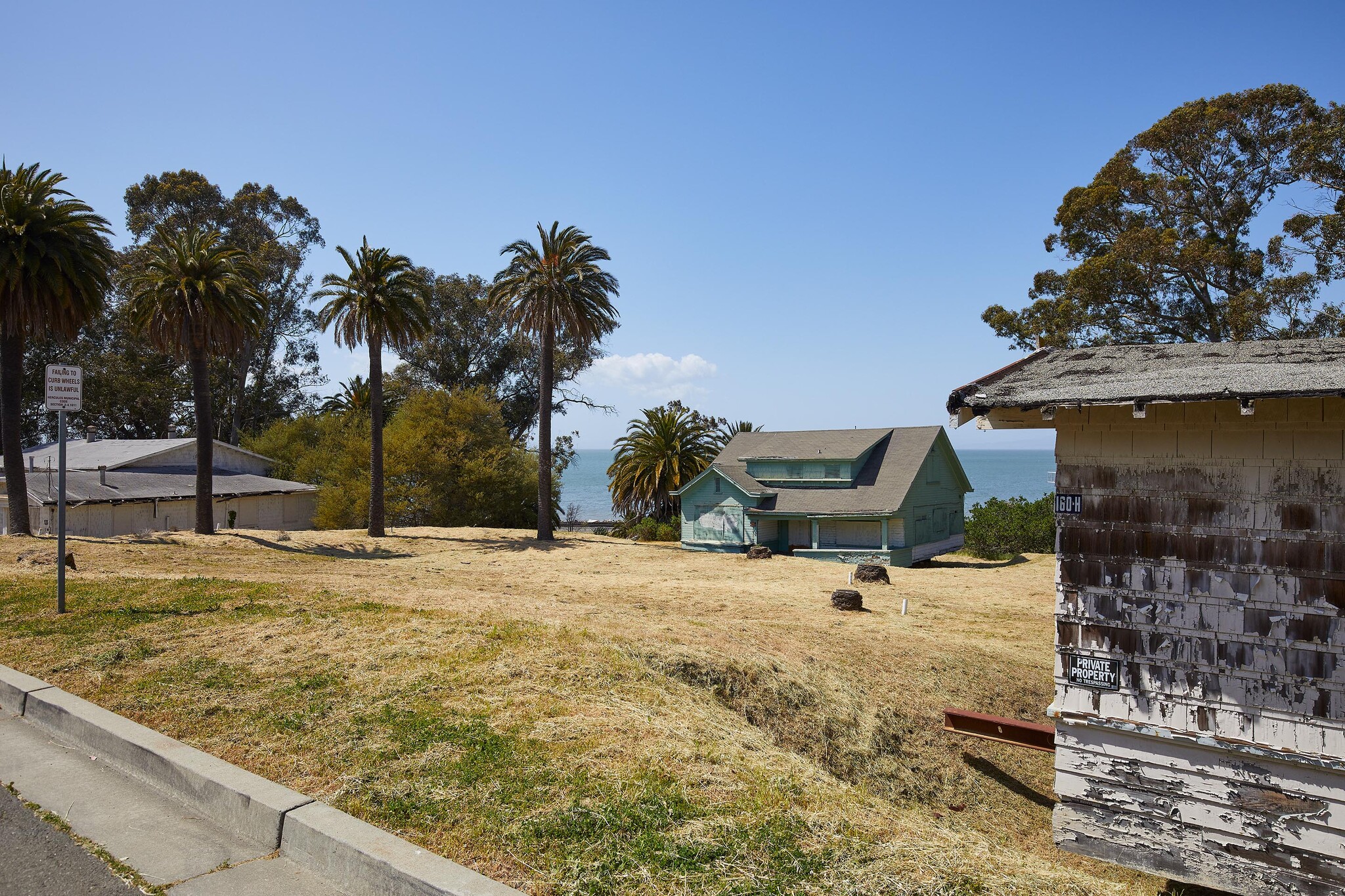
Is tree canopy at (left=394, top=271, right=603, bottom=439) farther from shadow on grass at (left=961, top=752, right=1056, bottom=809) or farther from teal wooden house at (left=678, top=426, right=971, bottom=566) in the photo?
shadow on grass at (left=961, top=752, right=1056, bottom=809)

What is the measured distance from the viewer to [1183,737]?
23.9ft

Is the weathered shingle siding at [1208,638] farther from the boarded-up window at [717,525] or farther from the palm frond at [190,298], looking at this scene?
the palm frond at [190,298]

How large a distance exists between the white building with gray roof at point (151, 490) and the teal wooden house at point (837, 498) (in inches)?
900

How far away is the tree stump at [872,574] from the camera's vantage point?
26.9m

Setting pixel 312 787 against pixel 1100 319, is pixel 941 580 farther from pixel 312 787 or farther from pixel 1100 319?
pixel 312 787

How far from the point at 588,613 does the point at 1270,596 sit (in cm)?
933

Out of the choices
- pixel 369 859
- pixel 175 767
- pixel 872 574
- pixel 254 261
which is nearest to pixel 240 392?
pixel 254 261

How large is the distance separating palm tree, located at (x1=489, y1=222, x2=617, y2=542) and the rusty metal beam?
2911 cm

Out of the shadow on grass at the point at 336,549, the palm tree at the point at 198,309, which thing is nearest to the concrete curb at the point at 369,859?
the shadow on grass at the point at 336,549

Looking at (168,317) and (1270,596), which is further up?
(168,317)

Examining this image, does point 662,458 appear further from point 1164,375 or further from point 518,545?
point 1164,375

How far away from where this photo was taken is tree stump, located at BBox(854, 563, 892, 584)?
26891 mm

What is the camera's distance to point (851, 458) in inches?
1423

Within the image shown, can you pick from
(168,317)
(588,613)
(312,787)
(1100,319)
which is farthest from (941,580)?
(168,317)
